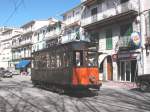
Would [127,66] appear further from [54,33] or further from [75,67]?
[54,33]

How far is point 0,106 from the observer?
15305 mm

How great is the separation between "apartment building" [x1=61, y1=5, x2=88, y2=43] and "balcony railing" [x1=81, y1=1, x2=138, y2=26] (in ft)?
12.1

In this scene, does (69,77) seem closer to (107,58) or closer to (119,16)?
(119,16)

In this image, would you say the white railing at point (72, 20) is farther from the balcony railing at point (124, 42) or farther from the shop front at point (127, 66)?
the shop front at point (127, 66)

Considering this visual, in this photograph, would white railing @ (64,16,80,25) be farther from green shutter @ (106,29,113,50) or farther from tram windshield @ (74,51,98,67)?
tram windshield @ (74,51,98,67)

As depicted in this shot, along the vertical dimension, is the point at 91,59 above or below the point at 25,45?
below

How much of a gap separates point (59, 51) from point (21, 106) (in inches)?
256

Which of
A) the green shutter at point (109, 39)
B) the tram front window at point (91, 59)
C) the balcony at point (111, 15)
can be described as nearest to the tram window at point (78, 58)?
the tram front window at point (91, 59)

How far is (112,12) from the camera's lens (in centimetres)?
3478

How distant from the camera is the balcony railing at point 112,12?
31347mm

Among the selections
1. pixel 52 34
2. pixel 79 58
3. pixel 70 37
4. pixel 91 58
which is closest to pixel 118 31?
pixel 91 58

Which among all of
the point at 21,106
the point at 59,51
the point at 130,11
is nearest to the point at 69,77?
the point at 59,51

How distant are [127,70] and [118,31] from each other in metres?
4.14

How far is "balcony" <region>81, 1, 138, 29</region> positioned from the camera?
31297 mm
